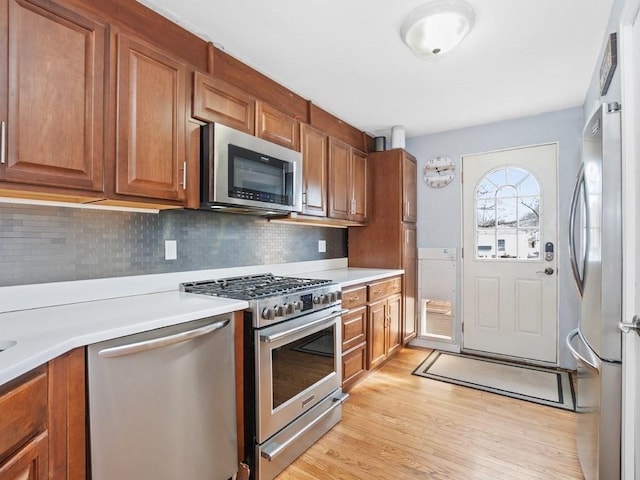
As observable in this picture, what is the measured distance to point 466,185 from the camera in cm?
359

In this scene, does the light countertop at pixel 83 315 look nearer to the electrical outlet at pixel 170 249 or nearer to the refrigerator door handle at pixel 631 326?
the electrical outlet at pixel 170 249

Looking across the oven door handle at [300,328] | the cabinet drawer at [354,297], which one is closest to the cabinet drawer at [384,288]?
the cabinet drawer at [354,297]

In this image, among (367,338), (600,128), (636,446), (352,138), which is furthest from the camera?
(352,138)

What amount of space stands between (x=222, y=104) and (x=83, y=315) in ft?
4.26

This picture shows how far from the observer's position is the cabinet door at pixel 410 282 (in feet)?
11.4

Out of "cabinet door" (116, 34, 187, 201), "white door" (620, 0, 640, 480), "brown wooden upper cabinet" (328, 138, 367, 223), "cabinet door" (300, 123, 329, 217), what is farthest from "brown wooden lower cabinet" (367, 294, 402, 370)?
"cabinet door" (116, 34, 187, 201)

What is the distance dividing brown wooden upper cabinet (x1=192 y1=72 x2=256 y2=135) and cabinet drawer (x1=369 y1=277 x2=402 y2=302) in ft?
5.20

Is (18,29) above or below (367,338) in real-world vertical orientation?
above

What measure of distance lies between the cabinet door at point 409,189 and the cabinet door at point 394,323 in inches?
32.9

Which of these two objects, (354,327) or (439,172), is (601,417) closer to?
(354,327)

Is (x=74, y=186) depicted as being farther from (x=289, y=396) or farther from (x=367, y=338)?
(x=367, y=338)

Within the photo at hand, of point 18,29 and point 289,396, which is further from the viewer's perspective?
point 289,396

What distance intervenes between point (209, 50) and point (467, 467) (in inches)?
107

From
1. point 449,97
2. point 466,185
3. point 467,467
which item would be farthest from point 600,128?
point 466,185
